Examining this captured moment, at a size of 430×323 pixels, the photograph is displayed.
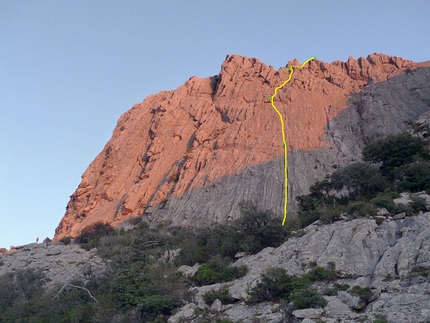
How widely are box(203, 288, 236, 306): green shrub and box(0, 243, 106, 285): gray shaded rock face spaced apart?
1322 cm

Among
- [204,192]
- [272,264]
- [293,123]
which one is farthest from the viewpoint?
[293,123]

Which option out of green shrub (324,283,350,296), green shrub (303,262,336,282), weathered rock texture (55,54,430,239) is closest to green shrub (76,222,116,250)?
weathered rock texture (55,54,430,239)

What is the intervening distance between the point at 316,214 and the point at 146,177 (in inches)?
1207

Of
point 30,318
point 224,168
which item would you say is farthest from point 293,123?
point 30,318

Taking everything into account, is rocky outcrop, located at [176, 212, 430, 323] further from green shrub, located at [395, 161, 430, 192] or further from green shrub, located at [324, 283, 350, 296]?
green shrub, located at [395, 161, 430, 192]

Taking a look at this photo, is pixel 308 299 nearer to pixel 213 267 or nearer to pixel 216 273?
pixel 216 273

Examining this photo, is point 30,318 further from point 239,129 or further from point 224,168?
point 239,129

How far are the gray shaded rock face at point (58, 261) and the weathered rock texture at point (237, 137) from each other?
893 cm

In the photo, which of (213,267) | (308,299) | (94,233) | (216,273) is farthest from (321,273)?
(94,233)

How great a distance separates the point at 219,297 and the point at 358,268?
21.0 ft

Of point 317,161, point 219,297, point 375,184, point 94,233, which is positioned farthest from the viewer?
point 317,161

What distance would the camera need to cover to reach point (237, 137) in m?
59.8

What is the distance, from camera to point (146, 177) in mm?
63469

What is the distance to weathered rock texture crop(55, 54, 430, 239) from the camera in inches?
2151
